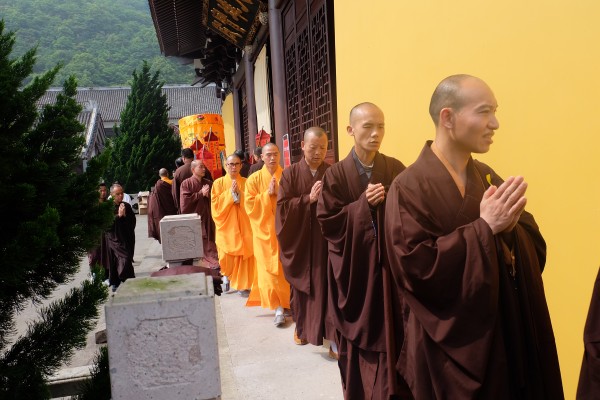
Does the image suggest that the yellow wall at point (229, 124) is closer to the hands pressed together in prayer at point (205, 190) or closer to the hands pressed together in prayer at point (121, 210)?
the hands pressed together in prayer at point (205, 190)

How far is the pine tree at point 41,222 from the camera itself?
1441mm

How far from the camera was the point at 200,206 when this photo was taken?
7871mm

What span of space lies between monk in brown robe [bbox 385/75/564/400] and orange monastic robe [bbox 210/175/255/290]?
4.50 metres

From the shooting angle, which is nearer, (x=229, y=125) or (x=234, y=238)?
(x=234, y=238)

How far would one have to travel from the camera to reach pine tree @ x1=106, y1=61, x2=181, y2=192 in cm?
2277

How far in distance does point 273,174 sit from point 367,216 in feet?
8.79

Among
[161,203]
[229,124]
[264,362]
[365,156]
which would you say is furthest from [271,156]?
[229,124]

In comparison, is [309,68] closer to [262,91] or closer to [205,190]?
[205,190]

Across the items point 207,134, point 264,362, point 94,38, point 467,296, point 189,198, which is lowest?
point 264,362

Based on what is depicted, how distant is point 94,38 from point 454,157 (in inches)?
2640

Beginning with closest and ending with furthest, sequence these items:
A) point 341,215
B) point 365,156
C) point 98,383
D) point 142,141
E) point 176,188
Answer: point 98,383, point 341,215, point 365,156, point 176,188, point 142,141

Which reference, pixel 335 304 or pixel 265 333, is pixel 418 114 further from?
pixel 265 333

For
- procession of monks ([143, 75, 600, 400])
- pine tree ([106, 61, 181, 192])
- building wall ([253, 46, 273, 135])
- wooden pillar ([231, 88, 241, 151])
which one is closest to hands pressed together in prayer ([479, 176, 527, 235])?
procession of monks ([143, 75, 600, 400])

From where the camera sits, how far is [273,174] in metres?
5.46
